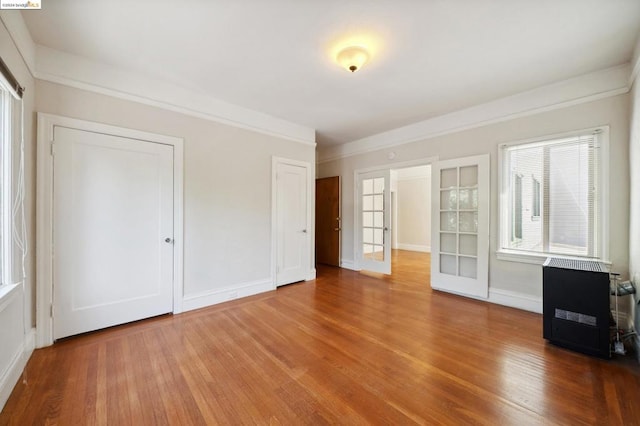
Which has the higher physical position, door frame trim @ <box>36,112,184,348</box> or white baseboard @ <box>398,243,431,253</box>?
door frame trim @ <box>36,112,184,348</box>

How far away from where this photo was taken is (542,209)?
3225 millimetres

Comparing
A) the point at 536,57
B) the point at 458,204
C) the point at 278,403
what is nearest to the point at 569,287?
the point at 458,204

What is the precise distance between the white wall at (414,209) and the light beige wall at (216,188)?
5.45 m

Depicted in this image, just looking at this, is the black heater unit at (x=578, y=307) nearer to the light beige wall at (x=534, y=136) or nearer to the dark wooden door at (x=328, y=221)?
the light beige wall at (x=534, y=136)

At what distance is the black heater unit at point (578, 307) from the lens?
2.19 metres

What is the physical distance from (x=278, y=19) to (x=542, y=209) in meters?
3.65

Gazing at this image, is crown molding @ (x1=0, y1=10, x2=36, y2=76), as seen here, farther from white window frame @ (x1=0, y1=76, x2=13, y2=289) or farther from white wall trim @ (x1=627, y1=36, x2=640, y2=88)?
white wall trim @ (x1=627, y1=36, x2=640, y2=88)

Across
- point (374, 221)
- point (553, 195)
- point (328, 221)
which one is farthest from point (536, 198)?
point (328, 221)

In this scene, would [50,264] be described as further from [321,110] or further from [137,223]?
[321,110]

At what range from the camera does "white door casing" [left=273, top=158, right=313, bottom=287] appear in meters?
4.18

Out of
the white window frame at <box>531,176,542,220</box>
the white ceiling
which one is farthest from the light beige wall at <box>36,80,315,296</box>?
the white window frame at <box>531,176,542,220</box>

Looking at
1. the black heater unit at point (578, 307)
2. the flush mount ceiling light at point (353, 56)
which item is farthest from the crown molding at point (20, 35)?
the black heater unit at point (578, 307)

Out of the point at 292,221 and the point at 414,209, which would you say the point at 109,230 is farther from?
the point at 414,209

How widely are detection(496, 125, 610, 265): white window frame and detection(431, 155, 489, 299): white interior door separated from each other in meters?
0.16
